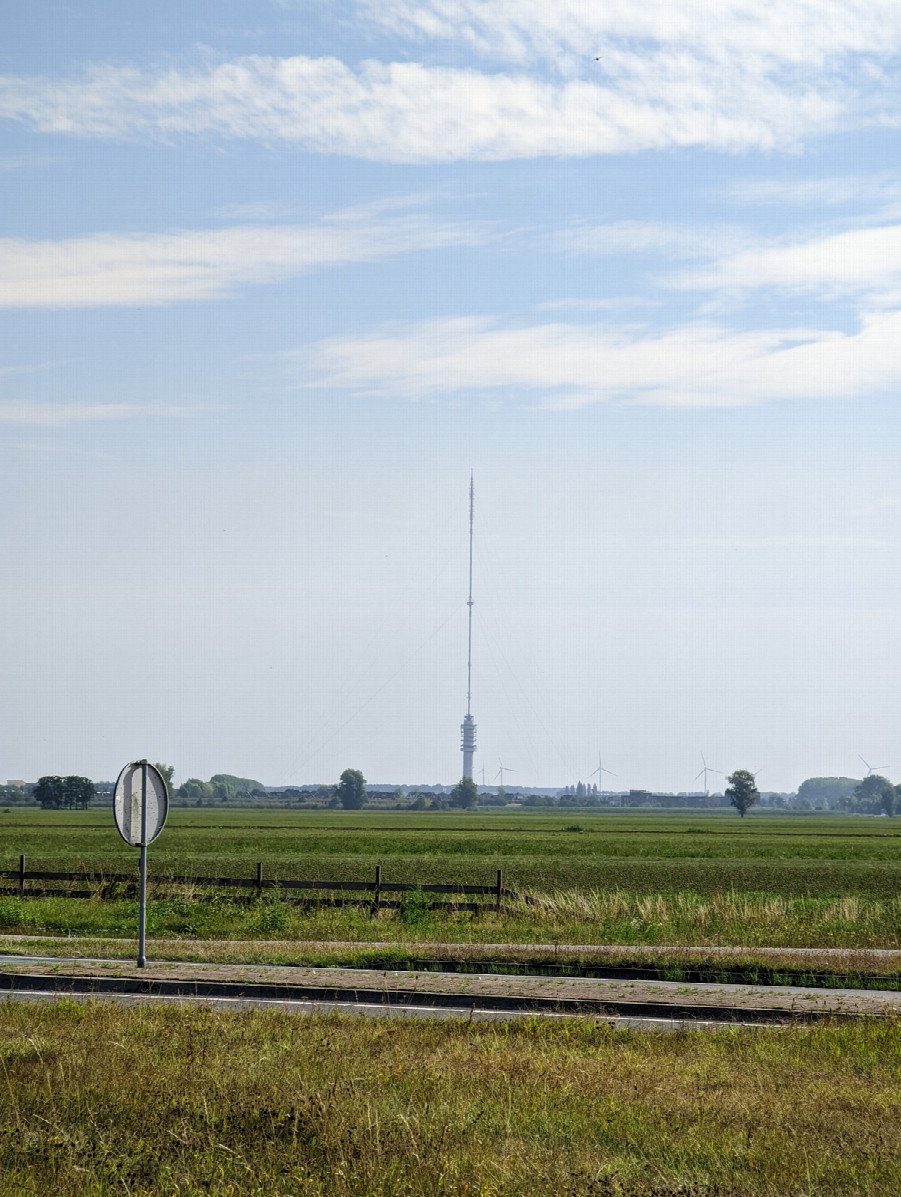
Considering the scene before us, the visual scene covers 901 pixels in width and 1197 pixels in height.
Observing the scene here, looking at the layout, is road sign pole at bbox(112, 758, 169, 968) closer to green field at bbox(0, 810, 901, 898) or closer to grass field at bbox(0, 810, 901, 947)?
grass field at bbox(0, 810, 901, 947)

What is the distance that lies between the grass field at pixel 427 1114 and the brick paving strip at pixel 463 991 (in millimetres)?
2818

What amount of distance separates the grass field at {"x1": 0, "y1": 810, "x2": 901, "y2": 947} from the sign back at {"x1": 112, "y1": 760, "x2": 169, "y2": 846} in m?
6.27

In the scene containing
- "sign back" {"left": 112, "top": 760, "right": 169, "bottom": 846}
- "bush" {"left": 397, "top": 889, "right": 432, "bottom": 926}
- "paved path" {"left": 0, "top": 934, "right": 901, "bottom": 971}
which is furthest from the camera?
"bush" {"left": 397, "top": 889, "right": 432, "bottom": 926}

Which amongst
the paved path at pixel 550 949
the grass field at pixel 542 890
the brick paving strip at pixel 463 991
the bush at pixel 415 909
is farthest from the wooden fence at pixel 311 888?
the brick paving strip at pixel 463 991

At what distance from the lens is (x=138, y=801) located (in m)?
18.5

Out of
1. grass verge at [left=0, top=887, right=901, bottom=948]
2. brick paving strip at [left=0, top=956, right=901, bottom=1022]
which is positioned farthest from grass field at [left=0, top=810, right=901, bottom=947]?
brick paving strip at [left=0, top=956, right=901, bottom=1022]

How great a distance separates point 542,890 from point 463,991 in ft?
94.7

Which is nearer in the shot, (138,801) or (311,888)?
(138,801)

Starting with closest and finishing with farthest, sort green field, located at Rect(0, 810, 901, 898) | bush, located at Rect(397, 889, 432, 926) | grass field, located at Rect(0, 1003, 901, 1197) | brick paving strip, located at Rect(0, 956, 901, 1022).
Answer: grass field, located at Rect(0, 1003, 901, 1197) < brick paving strip, located at Rect(0, 956, 901, 1022) < bush, located at Rect(397, 889, 432, 926) < green field, located at Rect(0, 810, 901, 898)

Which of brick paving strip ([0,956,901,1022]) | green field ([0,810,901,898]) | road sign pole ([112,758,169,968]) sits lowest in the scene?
green field ([0,810,901,898])

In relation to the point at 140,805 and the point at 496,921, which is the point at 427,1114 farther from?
the point at 496,921

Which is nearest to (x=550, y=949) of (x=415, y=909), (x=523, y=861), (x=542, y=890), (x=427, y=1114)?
(x=415, y=909)

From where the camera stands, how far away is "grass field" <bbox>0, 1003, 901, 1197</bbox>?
25.8 feet

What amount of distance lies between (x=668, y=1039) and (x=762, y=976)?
6556mm
